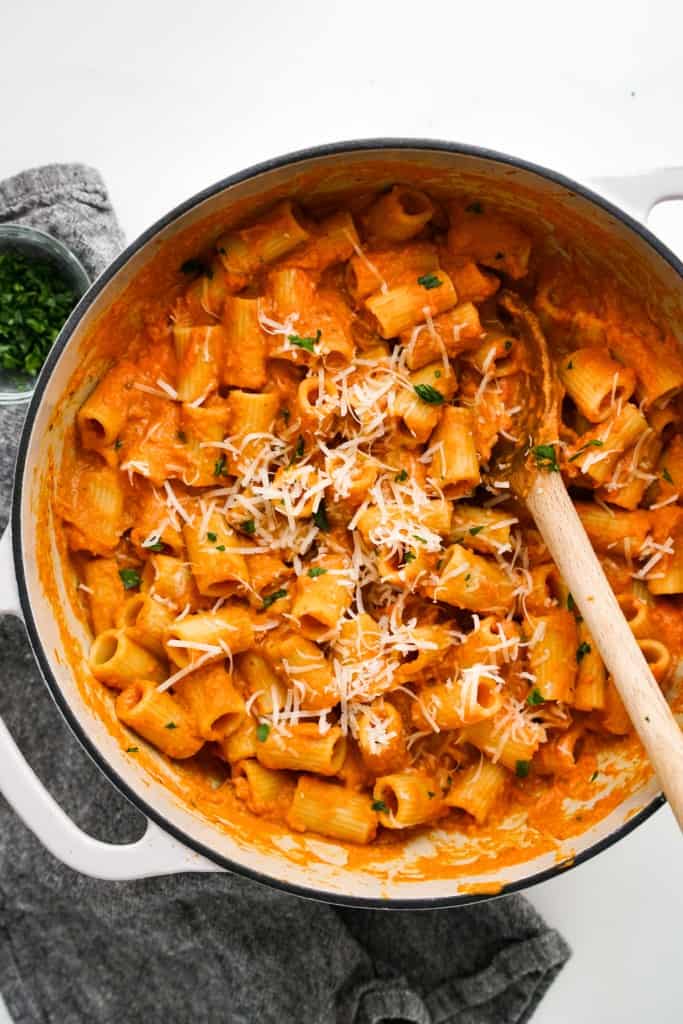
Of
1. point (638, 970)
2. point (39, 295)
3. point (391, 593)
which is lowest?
point (638, 970)

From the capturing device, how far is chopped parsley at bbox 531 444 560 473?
2.66 meters

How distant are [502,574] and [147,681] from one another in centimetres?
97

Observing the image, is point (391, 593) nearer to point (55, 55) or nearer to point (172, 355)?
point (172, 355)

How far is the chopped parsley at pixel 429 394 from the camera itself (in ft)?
8.81

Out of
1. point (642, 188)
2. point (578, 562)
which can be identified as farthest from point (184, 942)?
point (642, 188)

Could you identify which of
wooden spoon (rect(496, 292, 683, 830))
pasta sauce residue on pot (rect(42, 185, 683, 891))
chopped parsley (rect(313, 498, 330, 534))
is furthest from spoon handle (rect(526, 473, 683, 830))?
chopped parsley (rect(313, 498, 330, 534))

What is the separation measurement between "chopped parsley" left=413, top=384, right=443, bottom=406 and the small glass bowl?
40.3 inches

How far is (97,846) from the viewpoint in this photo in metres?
2.40

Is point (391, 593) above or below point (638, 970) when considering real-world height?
above

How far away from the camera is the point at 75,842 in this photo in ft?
7.89

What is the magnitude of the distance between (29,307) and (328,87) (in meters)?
1.10

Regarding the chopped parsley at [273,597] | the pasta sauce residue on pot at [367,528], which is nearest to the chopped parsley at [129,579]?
the pasta sauce residue on pot at [367,528]

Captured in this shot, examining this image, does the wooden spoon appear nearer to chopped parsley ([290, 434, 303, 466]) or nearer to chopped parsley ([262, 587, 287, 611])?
chopped parsley ([290, 434, 303, 466])

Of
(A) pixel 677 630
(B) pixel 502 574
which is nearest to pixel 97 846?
(B) pixel 502 574
